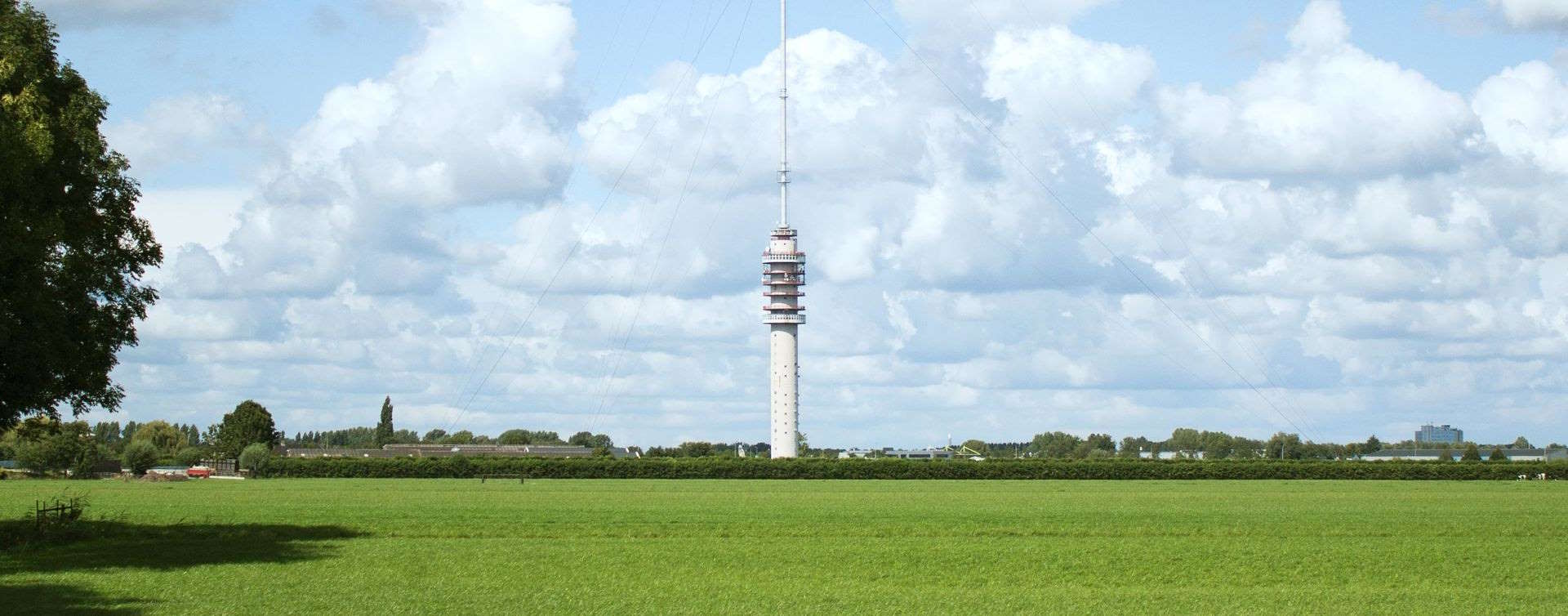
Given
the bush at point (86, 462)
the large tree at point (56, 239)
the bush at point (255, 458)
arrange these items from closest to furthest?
the large tree at point (56, 239) < the bush at point (255, 458) < the bush at point (86, 462)

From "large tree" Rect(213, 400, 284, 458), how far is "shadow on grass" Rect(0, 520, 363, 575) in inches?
5584

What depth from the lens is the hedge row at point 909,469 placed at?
123812 mm

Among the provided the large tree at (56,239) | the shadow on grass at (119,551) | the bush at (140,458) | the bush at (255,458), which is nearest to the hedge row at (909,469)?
the bush at (255,458)

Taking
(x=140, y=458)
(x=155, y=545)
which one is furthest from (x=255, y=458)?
(x=155, y=545)

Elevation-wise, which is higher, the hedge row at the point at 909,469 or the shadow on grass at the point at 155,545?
the hedge row at the point at 909,469

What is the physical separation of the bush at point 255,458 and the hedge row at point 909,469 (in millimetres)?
11482

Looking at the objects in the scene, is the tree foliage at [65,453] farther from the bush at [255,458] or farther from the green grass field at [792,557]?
the green grass field at [792,557]

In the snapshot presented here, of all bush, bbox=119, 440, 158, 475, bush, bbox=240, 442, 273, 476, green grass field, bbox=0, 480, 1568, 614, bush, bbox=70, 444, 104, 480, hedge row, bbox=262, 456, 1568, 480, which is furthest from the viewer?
bush, bbox=119, 440, 158, 475

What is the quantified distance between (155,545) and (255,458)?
11180 cm

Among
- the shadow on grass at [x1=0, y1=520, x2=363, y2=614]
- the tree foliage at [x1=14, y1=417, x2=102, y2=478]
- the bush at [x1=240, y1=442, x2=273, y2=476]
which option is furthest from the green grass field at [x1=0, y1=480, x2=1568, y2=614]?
the tree foliage at [x1=14, y1=417, x2=102, y2=478]

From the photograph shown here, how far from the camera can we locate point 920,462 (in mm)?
124812

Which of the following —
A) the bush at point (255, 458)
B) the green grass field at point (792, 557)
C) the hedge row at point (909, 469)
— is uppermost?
the bush at point (255, 458)

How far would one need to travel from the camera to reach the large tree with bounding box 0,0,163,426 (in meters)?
34.9

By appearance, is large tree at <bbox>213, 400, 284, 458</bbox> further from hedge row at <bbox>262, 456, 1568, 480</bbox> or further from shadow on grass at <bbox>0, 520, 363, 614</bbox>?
shadow on grass at <bbox>0, 520, 363, 614</bbox>
